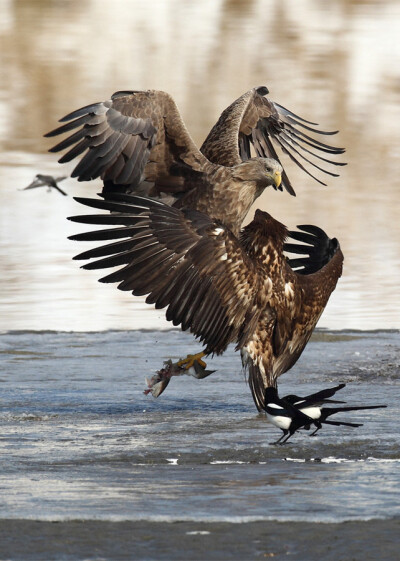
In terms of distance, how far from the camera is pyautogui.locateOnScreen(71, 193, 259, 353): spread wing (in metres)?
6.64

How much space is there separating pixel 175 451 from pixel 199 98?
15.0 meters

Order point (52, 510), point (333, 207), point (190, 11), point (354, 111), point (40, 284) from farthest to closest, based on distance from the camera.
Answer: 1. point (190, 11)
2. point (354, 111)
3. point (333, 207)
4. point (40, 284)
5. point (52, 510)

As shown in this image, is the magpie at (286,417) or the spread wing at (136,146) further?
the spread wing at (136,146)

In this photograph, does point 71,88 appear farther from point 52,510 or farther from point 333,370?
point 52,510

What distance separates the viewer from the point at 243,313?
6785 millimetres

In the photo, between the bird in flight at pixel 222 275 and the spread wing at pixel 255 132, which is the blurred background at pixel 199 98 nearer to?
the spread wing at pixel 255 132

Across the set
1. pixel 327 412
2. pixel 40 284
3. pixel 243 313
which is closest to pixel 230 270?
pixel 243 313

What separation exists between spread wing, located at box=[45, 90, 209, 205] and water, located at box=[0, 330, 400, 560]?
1.11 m

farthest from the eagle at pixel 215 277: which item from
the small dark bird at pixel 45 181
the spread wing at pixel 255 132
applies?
the small dark bird at pixel 45 181

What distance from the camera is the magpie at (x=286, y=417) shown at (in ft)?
20.2

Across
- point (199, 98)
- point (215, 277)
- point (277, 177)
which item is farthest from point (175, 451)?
point (199, 98)

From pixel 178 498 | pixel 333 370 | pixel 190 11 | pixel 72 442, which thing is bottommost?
pixel 190 11

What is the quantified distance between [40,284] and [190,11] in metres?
17.2

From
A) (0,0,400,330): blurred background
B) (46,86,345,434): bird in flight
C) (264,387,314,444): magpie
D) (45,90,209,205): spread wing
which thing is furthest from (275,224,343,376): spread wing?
(0,0,400,330): blurred background
